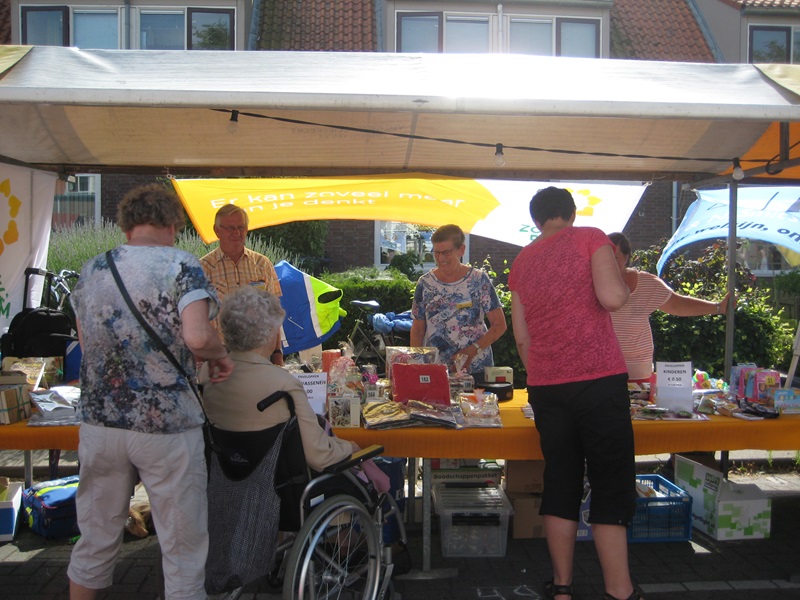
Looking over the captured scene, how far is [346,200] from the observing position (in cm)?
501

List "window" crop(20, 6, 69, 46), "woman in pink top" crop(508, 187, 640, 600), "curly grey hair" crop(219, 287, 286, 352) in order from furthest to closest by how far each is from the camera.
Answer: "window" crop(20, 6, 69, 46) → "woman in pink top" crop(508, 187, 640, 600) → "curly grey hair" crop(219, 287, 286, 352)

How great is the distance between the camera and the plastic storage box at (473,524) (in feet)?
12.4

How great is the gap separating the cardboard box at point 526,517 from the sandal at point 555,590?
0.89m

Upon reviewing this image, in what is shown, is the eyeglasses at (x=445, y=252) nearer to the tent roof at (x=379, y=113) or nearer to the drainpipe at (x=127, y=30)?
the tent roof at (x=379, y=113)

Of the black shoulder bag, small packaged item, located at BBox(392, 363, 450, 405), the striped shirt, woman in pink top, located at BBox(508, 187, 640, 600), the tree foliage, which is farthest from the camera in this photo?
the tree foliage

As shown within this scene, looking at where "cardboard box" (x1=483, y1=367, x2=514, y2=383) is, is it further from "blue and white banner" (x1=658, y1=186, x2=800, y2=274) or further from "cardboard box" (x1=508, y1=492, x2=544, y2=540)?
"blue and white banner" (x1=658, y1=186, x2=800, y2=274)

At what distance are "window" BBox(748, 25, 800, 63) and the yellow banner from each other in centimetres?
1173

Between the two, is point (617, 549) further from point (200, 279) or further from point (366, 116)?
point (366, 116)

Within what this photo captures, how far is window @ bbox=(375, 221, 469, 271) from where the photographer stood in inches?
515

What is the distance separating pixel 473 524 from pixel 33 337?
2660 millimetres

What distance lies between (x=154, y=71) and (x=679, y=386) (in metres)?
2.95

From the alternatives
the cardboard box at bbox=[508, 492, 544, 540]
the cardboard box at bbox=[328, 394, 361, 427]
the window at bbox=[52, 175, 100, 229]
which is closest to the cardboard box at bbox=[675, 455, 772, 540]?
the cardboard box at bbox=[508, 492, 544, 540]

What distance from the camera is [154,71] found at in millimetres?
3227

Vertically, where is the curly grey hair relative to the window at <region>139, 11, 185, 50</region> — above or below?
below
